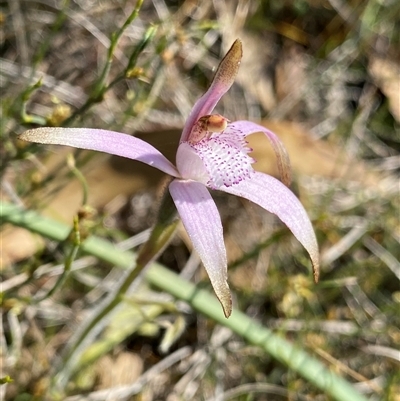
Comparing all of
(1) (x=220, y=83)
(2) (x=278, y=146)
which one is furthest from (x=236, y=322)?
(1) (x=220, y=83)

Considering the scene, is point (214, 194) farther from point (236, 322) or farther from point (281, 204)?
point (281, 204)

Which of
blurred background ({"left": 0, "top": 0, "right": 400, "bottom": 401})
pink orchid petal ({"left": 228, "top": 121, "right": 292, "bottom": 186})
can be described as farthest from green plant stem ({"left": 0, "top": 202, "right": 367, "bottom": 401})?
pink orchid petal ({"left": 228, "top": 121, "right": 292, "bottom": 186})

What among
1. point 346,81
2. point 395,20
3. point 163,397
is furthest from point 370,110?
point 163,397

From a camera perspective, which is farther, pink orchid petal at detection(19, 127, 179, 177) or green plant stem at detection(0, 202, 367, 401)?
green plant stem at detection(0, 202, 367, 401)

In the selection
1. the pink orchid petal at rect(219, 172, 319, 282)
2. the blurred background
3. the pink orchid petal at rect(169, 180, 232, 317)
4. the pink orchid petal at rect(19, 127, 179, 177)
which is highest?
the pink orchid petal at rect(19, 127, 179, 177)

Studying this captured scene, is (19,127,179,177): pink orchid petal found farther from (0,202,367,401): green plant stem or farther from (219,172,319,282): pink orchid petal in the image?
(0,202,367,401): green plant stem

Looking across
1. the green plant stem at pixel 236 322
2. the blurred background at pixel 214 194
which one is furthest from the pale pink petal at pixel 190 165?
the green plant stem at pixel 236 322
